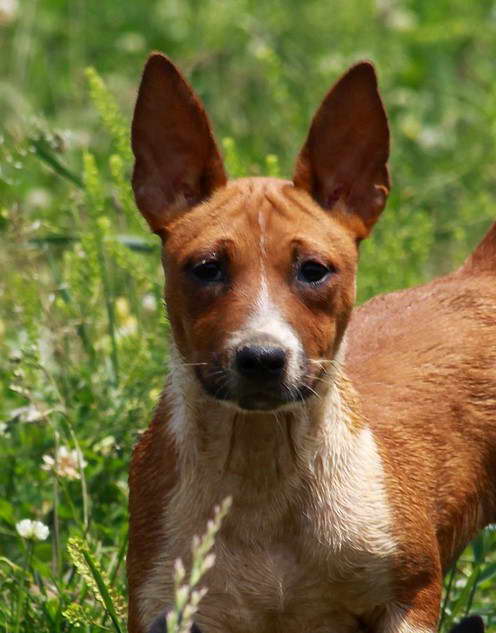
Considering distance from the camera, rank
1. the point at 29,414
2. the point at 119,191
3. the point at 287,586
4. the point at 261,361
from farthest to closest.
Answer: the point at 119,191 < the point at 29,414 < the point at 287,586 < the point at 261,361

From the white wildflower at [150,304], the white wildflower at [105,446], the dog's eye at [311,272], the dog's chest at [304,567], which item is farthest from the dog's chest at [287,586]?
the white wildflower at [150,304]

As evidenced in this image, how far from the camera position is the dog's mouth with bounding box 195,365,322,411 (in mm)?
4258

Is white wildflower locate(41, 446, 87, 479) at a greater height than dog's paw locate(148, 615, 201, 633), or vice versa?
white wildflower locate(41, 446, 87, 479)

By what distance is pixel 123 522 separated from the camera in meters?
5.71

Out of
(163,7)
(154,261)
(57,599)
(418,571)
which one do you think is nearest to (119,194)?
(154,261)

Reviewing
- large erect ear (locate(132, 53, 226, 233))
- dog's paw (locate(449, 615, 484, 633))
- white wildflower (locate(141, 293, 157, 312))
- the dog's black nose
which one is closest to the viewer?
the dog's black nose

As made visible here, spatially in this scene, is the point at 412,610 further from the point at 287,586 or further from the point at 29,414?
the point at 29,414

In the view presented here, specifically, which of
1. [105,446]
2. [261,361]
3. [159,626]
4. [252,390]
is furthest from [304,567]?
[105,446]

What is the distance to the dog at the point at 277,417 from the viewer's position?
4.40 metres

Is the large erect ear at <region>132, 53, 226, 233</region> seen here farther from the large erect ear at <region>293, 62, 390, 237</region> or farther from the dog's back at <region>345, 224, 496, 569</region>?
the dog's back at <region>345, 224, 496, 569</region>

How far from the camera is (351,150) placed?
4.86 meters

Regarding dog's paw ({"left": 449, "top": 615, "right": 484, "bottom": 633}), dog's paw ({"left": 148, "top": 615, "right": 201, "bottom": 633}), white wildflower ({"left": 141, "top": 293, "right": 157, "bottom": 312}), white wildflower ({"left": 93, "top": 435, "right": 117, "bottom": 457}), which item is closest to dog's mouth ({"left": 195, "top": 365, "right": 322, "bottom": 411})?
dog's paw ({"left": 148, "top": 615, "right": 201, "bottom": 633})

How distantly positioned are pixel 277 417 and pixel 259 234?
51cm

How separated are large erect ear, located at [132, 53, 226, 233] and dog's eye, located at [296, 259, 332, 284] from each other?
0.45 meters
